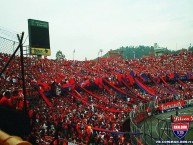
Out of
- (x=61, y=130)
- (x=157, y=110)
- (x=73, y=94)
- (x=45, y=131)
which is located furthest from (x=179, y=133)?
(x=157, y=110)

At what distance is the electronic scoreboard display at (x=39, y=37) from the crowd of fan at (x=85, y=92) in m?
1.65

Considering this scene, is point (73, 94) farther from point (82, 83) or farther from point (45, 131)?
point (45, 131)

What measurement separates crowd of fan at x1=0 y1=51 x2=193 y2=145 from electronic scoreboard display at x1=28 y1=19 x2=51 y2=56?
65.1 inches

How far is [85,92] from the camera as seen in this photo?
2967 centimetres

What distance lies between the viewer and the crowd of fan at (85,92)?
49.0 feet

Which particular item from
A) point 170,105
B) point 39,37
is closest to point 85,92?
point 39,37

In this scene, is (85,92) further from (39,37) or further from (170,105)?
(170,105)

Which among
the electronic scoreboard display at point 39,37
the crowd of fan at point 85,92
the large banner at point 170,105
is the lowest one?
the large banner at point 170,105

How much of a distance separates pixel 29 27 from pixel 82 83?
9378mm

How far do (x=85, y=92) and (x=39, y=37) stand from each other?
9.10 m

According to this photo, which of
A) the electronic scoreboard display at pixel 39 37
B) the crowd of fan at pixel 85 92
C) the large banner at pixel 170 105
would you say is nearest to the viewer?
the crowd of fan at pixel 85 92

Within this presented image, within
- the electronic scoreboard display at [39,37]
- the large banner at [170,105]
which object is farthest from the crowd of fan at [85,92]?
the electronic scoreboard display at [39,37]

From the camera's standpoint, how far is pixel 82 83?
29.8 metres

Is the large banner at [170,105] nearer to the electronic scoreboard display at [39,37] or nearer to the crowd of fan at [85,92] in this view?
the crowd of fan at [85,92]
